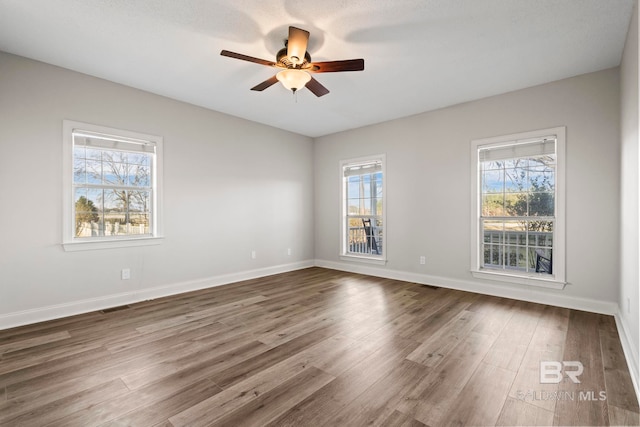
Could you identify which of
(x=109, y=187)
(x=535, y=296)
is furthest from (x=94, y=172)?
(x=535, y=296)

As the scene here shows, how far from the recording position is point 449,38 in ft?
9.14

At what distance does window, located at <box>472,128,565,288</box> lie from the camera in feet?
12.2

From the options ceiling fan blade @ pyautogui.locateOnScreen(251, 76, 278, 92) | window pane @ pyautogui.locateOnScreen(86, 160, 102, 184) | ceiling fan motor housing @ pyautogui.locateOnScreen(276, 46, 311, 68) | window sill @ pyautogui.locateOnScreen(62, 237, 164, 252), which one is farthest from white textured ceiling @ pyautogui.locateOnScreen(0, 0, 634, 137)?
window sill @ pyautogui.locateOnScreen(62, 237, 164, 252)

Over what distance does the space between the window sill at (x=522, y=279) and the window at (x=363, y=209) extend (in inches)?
63.8

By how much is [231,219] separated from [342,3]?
141 inches

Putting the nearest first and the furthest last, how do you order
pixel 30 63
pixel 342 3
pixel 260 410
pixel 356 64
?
1. pixel 260 410
2. pixel 342 3
3. pixel 356 64
4. pixel 30 63

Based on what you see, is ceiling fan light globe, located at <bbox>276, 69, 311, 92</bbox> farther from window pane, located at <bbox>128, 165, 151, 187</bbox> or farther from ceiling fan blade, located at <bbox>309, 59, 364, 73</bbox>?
window pane, located at <bbox>128, 165, 151, 187</bbox>

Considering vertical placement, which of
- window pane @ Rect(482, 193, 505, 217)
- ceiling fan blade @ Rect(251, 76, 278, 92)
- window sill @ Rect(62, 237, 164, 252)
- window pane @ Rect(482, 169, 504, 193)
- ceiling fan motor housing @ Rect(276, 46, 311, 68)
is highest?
ceiling fan motor housing @ Rect(276, 46, 311, 68)

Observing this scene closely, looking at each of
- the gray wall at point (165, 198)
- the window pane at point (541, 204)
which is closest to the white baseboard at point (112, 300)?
the gray wall at point (165, 198)

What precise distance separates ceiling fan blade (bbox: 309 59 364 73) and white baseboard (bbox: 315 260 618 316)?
340cm

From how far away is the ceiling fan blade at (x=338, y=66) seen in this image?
8.50 ft

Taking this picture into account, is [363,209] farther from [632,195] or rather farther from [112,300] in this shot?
[112,300]

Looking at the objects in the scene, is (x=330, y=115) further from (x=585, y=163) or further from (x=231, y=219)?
(x=585, y=163)

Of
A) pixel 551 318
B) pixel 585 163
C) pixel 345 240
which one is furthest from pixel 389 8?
pixel 345 240
